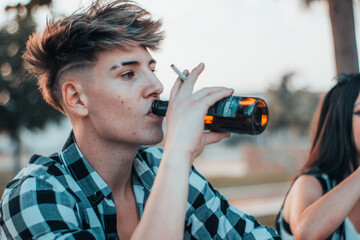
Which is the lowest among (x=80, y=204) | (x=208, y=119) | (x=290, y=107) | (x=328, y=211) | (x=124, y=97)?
(x=290, y=107)

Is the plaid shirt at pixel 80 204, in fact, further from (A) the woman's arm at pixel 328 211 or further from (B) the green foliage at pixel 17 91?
(B) the green foliage at pixel 17 91

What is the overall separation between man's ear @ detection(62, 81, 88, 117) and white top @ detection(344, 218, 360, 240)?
171cm

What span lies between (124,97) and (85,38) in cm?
35

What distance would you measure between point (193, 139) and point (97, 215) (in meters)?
0.59

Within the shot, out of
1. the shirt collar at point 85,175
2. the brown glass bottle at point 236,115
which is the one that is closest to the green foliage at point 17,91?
the shirt collar at point 85,175

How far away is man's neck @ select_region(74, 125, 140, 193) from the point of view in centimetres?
195

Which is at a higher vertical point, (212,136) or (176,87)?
(176,87)

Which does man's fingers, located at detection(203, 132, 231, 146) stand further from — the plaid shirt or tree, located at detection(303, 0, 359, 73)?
tree, located at detection(303, 0, 359, 73)

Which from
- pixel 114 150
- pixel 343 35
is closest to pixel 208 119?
pixel 114 150

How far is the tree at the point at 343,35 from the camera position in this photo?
404 cm

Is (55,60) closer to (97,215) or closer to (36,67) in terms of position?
(36,67)

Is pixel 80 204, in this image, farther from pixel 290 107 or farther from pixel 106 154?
pixel 290 107

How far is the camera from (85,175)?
1.86 metres

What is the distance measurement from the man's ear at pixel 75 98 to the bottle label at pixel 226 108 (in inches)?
25.3
